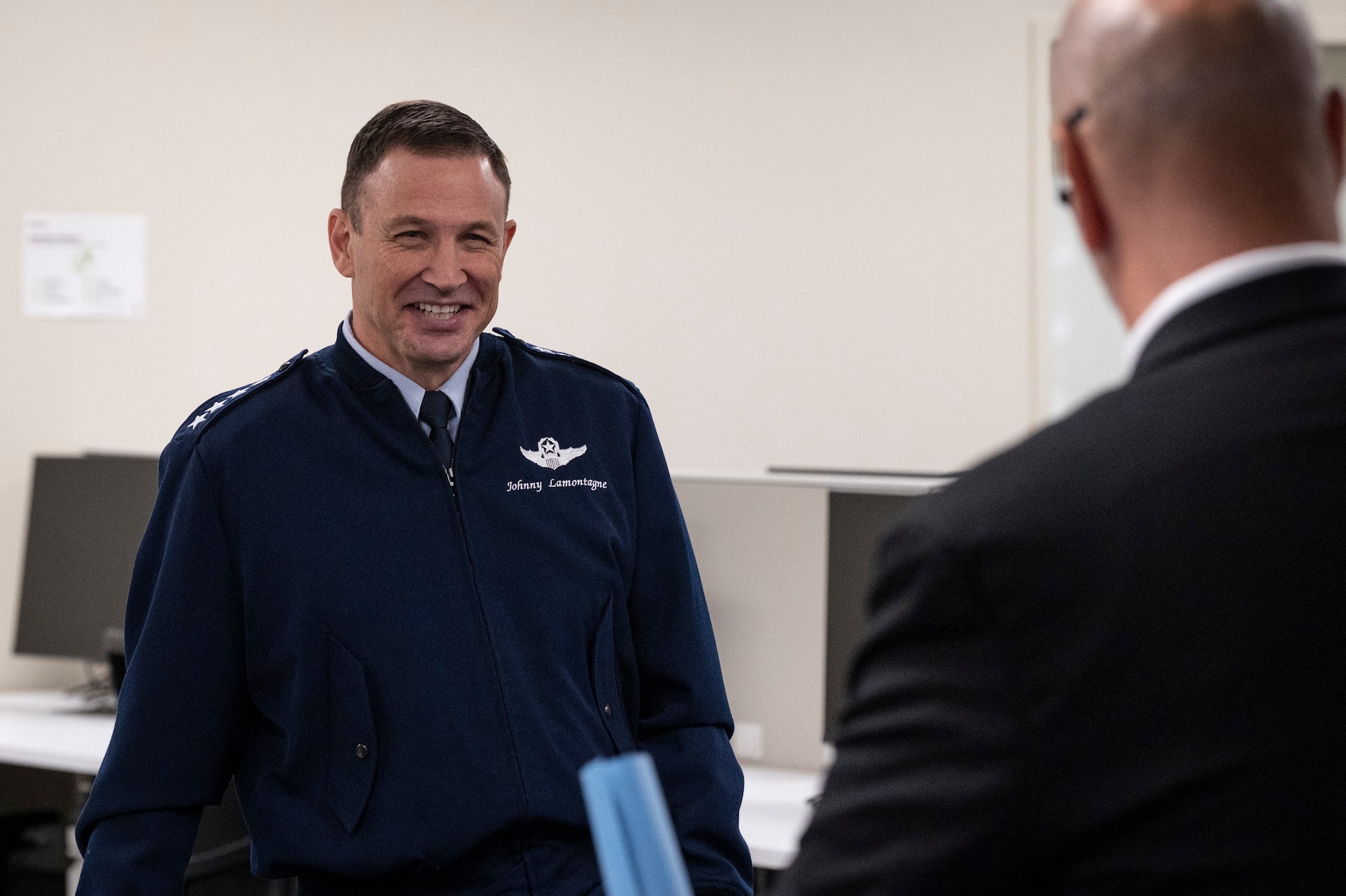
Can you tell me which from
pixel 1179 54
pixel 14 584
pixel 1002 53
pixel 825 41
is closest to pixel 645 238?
pixel 825 41

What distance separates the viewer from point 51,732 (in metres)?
2.86

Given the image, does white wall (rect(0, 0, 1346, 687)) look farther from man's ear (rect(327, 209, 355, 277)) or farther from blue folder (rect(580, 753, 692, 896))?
blue folder (rect(580, 753, 692, 896))

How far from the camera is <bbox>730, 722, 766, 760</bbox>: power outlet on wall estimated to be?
102 inches

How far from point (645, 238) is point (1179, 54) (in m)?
3.13

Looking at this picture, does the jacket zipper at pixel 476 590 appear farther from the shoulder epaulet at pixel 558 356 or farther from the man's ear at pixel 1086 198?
the man's ear at pixel 1086 198

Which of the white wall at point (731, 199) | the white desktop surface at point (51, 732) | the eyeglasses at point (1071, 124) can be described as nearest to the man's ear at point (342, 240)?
the eyeglasses at point (1071, 124)

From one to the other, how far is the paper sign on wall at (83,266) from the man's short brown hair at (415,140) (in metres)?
2.18

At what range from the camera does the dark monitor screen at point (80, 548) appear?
313 cm

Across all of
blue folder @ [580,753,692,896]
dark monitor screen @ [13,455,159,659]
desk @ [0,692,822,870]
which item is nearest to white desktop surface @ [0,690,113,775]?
desk @ [0,692,822,870]

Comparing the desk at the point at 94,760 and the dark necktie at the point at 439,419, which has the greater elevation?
the dark necktie at the point at 439,419

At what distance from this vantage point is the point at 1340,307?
62 cm

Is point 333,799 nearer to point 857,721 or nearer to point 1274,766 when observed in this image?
point 857,721

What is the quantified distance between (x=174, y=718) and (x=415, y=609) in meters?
0.26

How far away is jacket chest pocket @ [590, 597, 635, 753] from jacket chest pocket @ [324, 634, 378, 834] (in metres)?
0.24
